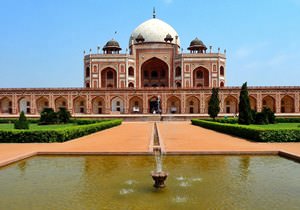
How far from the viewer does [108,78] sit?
3341 cm

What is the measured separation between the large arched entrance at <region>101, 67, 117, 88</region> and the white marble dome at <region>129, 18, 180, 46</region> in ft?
16.5

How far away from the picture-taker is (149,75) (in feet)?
115

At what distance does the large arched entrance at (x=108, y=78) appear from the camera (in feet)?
109

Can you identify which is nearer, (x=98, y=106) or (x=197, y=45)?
(x=98, y=106)

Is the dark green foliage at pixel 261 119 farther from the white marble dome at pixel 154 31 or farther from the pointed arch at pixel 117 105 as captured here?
the white marble dome at pixel 154 31

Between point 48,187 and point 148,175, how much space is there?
1417mm

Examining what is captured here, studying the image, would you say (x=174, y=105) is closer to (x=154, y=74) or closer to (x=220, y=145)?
(x=154, y=74)

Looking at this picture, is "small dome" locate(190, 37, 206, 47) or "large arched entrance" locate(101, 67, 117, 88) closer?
"large arched entrance" locate(101, 67, 117, 88)

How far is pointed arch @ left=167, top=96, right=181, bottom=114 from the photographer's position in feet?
93.2

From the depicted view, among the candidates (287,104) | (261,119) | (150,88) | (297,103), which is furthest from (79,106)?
(297,103)

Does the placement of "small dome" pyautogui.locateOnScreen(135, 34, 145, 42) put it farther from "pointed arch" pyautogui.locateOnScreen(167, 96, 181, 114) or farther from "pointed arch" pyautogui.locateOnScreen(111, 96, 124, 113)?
"pointed arch" pyautogui.locateOnScreen(167, 96, 181, 114)

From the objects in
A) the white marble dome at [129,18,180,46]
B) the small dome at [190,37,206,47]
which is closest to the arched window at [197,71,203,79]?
the small dome at [190,37,206,47]

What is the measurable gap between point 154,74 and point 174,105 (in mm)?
7042

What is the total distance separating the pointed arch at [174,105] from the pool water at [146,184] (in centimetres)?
2186
